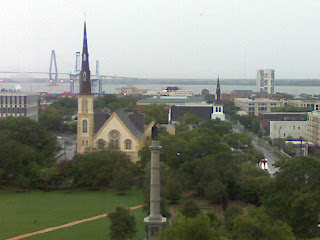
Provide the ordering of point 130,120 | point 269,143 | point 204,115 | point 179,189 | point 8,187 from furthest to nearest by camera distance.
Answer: point 204,115 → point 269,143 → point 130,120 → point 8,187 → point 179,189

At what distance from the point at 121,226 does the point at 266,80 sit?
332 ft

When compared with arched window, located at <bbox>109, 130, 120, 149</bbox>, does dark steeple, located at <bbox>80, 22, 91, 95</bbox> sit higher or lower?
higher

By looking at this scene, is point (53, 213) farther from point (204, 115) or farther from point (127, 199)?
point (204, 115)

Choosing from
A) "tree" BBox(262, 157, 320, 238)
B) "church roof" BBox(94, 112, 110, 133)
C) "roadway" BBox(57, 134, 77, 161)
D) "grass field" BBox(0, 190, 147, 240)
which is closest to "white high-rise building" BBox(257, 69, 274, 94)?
"roadway" BBox(57, 134, 77, 161)

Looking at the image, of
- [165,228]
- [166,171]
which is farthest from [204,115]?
[165,228]

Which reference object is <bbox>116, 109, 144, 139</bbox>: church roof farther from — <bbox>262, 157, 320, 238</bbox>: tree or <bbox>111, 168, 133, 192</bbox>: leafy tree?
<bbox>262, 157, 320, 238</bbox>: tree

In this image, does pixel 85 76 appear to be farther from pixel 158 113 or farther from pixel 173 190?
pixel 158 113

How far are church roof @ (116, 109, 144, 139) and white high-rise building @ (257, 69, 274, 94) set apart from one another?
277 feet

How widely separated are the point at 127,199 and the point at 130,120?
27.3 ft

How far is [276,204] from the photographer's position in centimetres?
1390

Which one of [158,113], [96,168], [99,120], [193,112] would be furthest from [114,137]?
[158,113]

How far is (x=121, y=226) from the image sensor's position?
12.8 metres

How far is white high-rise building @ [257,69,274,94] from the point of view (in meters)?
109

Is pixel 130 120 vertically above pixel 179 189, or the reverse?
pixel 130 120
